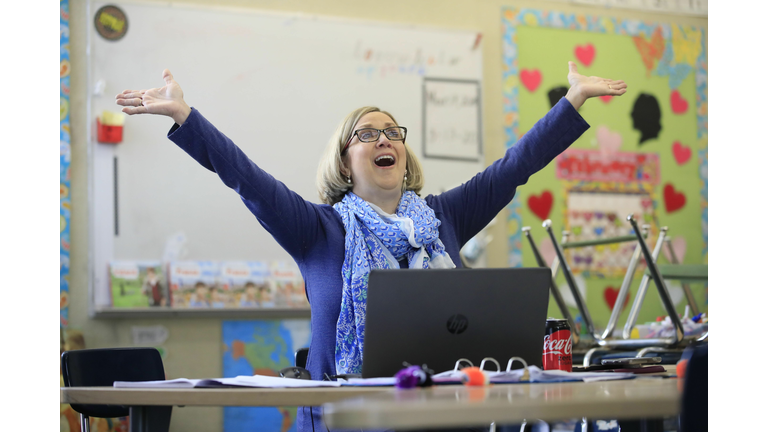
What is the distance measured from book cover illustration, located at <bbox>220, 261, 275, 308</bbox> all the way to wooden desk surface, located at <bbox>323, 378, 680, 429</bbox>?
2.43m

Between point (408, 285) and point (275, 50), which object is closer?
point (408, 285)

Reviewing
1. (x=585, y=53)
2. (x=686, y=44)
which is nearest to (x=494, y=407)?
(x=585, y=53)

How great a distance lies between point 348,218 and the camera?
1684 mm

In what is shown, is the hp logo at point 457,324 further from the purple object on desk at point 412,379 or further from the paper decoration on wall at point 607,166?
the paper decoration on wall at point 607,166

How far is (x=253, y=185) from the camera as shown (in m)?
1.45

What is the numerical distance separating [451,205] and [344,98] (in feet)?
5.75

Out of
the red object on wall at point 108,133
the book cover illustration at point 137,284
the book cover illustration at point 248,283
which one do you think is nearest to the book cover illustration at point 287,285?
the book cover illustration at point 248,283

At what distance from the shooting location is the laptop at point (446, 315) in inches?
41.6

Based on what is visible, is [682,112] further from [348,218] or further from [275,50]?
[348,218]

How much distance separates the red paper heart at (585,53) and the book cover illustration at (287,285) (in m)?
2.04

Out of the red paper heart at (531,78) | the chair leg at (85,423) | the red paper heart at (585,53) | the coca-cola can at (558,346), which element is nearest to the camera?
the coca-cola can at (558,346)

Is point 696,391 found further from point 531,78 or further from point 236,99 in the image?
point 531,78

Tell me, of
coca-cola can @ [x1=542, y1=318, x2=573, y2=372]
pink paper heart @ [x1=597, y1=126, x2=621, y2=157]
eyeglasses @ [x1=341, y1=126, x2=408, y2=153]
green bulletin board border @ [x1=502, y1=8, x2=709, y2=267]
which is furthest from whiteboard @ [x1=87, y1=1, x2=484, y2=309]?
coca-cola can @ [x1=542, y1=318, x2=573, y2=372]

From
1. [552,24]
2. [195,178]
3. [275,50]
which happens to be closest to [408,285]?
[195,178]
